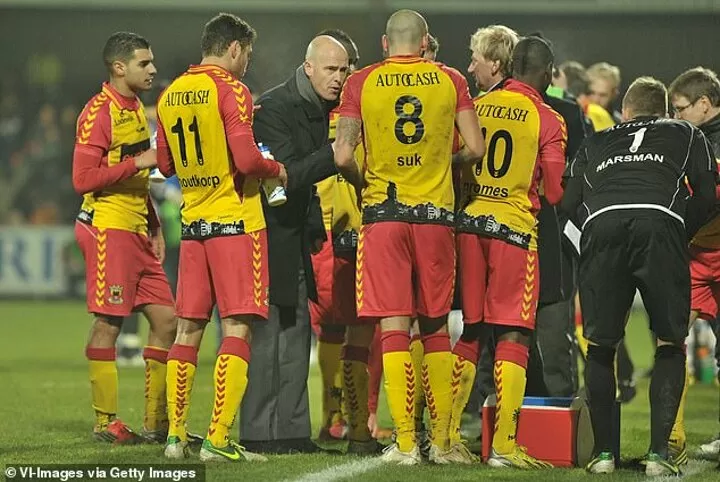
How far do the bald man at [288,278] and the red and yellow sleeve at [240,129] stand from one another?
0.62 m

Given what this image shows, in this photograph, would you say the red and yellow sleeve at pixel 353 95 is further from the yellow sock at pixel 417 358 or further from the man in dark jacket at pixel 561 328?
the man in dark jacket at pixel 561 328

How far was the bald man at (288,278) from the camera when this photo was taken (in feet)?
27.5

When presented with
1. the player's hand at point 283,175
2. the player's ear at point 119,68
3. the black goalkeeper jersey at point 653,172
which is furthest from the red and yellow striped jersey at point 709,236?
the player's ear at point 119,68

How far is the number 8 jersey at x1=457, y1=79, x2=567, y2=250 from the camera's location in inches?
313

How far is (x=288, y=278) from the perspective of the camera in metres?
8.41

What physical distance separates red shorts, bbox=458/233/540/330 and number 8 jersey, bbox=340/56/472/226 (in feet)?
1.11

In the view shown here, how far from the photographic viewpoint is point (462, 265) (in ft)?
26.3

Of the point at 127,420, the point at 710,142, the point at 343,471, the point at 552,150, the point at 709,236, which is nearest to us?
the point at 343,471

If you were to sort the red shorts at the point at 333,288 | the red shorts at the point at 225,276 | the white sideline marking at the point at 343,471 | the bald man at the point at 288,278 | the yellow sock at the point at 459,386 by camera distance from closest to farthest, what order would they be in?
the white sideline marking at the point at 343,471 < the red shorts at the point at 225,276 < the yellow sock at the point at 459,386 < the bald man at the point at 288,278 < the red shorts at the point at 333,288

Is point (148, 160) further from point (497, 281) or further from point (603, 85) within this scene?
point (603, 85)

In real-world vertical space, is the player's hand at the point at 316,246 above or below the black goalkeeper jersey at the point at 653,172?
below

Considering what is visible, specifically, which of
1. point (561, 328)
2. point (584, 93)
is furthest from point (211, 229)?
point (584, 93)

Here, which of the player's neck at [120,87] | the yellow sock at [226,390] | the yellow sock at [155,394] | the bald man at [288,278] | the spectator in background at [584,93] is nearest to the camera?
the yellow sock at [226,390]

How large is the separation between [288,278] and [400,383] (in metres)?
1.13
